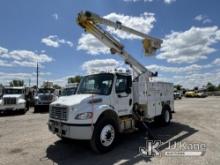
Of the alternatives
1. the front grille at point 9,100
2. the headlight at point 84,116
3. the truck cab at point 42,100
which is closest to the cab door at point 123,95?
the headlight at point 84,116

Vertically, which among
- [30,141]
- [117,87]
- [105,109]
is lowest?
[30,141]

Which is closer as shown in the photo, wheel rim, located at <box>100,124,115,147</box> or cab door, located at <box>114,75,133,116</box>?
wheel rim, located at <box>100,124,115,147</box>

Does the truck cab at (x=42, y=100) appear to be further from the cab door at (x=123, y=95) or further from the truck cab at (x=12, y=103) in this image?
the cab door at (x=123, y=95)

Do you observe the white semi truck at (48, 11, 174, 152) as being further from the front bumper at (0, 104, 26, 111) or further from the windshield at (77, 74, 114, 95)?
the front bumper at (0, 104, 26, 111)

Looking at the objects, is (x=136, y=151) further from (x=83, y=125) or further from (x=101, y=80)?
(x=101, y=80)

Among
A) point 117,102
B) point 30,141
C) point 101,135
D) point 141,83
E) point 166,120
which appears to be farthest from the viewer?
point 166,120

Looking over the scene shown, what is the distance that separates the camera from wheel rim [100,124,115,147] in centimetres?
676

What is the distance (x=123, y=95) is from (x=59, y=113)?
7.78 ft

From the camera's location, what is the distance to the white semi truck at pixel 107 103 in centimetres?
638

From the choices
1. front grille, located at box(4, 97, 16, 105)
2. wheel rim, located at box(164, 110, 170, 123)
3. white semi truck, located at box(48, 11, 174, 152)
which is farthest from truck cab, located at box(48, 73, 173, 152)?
front grille, located at box(4, 97, 16, 105)

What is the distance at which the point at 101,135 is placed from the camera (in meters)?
6.69

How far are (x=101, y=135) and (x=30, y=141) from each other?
323 centimetres

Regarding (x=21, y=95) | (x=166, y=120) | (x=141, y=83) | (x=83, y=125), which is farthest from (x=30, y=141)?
(x=21, y=95)

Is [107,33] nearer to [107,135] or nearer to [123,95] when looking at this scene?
[123,95]
